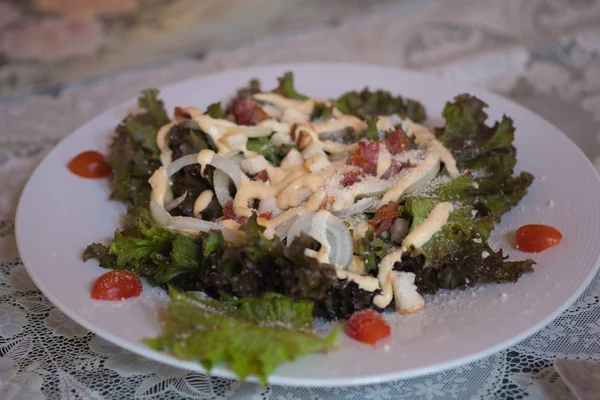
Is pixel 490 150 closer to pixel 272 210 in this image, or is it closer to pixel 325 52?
pixel 272 210

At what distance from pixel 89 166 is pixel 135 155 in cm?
26

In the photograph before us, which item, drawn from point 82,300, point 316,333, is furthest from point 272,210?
point 82,300

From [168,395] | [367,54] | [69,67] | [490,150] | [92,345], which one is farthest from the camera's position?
[69,67]

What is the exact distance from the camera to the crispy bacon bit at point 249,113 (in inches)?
143

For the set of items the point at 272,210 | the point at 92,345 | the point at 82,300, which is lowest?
the point at 92,345

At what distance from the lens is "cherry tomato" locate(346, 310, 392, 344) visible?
95.0 inches

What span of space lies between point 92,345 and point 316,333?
0.93 meters

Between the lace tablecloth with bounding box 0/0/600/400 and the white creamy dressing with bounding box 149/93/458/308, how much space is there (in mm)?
540

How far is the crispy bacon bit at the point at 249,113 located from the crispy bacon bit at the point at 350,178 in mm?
710

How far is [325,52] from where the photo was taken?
17.2 ft

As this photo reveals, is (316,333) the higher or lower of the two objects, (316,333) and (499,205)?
the lower

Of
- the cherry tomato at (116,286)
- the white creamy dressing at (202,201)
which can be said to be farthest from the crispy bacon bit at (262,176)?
the cherry tomato at (116,286)

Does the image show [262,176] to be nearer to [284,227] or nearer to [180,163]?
[180,163]

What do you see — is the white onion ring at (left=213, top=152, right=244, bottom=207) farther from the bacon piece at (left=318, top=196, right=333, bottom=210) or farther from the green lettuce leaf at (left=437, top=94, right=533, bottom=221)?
the green lettuce leaf at (left=437, top=94, right=533, bottom=221)
